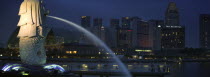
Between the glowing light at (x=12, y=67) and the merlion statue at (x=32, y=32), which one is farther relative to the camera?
the merlion statue at (x=32, y=32)

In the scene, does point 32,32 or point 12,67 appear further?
point 32,32

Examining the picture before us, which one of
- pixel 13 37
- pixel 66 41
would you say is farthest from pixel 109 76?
pixel 66 41

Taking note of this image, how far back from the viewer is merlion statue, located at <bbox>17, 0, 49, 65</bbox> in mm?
26234

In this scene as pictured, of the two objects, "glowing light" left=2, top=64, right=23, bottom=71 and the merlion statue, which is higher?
the merlion statue

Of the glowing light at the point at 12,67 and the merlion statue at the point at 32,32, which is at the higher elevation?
the merlion statue at the point at 32,32

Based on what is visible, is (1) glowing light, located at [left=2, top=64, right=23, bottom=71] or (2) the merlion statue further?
(2) the merlion statue

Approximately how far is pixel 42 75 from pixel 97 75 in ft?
42.6

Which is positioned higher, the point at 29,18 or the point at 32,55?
the point at 29,18

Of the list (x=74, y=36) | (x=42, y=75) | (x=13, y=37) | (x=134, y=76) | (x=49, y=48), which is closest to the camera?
(x=42, y=75)

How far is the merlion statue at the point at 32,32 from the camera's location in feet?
86.1

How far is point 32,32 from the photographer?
26156 millimetres

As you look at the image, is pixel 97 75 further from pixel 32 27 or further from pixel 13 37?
pixel 13 37

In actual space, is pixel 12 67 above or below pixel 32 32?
below

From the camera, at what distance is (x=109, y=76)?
35500 mm
